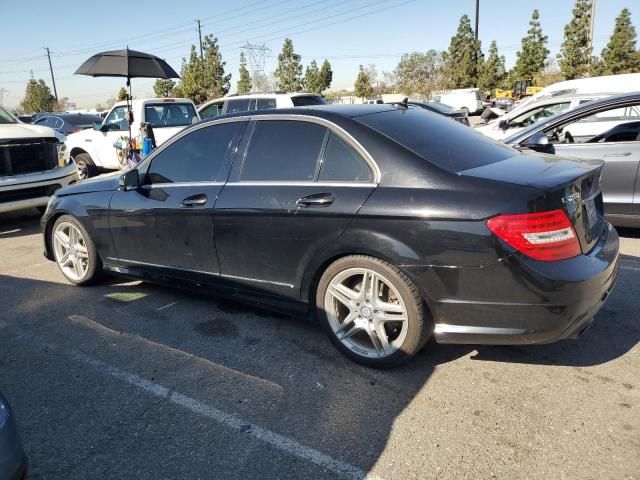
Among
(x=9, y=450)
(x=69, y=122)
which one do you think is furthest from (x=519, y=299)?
(x=69, y=122)

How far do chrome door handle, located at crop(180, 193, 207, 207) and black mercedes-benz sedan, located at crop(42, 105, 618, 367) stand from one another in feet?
0.06

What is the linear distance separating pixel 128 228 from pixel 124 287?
82cm

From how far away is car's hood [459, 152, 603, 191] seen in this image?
9.25 feet

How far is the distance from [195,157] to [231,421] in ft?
7.09

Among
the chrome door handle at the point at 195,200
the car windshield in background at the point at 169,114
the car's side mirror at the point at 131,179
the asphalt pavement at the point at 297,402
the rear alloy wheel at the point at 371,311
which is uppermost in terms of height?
the car windshield in background at the point at 169,114

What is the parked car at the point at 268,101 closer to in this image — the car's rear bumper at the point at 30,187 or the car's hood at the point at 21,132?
the car's hood at the point at 21,132

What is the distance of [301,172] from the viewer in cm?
343

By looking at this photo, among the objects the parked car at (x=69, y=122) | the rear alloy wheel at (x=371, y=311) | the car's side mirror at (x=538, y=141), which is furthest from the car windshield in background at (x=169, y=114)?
the rear alloy wheel at (x=371, y=311)

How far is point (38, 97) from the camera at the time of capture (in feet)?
210

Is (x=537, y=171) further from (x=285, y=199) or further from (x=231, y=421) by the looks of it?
(x=231, y=421)

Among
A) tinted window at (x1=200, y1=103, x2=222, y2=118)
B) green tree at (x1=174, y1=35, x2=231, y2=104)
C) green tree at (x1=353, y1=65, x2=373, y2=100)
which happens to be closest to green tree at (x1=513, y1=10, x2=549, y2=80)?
green tree at (x1=353, y1=65, x2=373, y2=100)

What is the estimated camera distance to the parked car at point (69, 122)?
15.9 metres

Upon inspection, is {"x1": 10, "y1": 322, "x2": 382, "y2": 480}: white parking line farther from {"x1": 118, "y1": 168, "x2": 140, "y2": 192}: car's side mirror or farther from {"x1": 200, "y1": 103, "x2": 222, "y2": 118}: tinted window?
{"x1": 200, "y1": 103, "x2": 222, "y2": 118}: tinted window

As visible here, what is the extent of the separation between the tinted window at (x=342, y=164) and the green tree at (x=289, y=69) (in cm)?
4669
